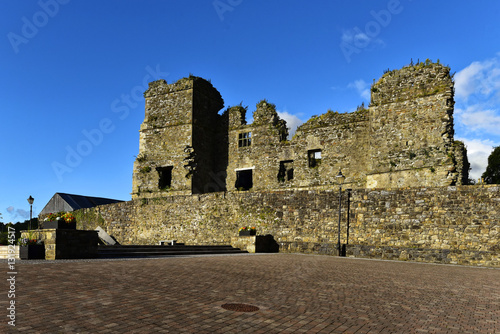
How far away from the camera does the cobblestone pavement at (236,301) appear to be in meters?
4.70

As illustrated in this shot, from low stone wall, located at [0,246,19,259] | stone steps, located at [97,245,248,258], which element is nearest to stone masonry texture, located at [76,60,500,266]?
stone steps, located at [97,245,248,258]

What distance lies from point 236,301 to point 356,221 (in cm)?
1282

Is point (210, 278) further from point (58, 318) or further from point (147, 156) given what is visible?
point (147, 156)

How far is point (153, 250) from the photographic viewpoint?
16578 mm

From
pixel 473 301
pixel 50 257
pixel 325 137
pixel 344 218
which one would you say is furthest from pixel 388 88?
pixel 50 257

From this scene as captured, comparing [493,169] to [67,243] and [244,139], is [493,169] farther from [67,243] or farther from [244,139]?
[67,243]

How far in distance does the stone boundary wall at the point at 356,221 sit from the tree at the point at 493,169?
3331 centimetres

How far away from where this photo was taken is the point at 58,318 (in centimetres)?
461

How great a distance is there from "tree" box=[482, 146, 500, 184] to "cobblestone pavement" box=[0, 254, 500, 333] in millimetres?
40259

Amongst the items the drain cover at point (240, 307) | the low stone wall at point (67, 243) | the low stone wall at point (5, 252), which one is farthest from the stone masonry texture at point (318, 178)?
the drain cover at point (240, 307)

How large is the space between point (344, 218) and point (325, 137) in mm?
7693

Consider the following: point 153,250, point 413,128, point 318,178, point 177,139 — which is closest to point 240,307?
point 153,250

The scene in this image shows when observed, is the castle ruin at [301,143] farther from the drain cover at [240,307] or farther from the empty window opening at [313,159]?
the drain cover at [240,307]

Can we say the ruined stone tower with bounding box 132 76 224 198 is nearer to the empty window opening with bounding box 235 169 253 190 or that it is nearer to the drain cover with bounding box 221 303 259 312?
the empty window opening with bounding box 235 169 253 190
